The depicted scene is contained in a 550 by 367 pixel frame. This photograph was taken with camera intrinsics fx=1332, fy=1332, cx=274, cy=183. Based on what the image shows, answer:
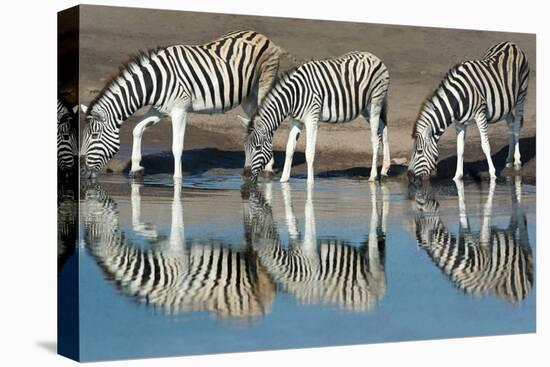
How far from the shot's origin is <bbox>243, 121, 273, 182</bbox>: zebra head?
1267cm

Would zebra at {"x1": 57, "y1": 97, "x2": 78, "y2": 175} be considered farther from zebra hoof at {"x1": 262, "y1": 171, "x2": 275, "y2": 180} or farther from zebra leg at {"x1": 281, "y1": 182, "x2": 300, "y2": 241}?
zebra leg at {"x1": 281, "y1": 182, "x2": 300, "y2": 241}

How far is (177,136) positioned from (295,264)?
65.5 inches

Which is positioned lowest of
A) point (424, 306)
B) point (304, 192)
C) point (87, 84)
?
point (424, 306)

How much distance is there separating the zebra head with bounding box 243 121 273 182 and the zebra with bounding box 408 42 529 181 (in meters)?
1.63

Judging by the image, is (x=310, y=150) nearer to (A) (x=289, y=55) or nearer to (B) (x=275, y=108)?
(B) (x=275, y=108)

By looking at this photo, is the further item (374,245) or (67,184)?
(374,245)

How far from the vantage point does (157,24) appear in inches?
479

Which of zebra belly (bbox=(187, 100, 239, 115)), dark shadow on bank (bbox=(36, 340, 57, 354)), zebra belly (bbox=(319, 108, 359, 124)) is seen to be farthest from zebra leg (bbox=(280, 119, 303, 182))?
dark shadow on bank (bbox=(36, 340, 57, 354))

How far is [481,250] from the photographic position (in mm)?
13531

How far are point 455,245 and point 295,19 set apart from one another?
9.17ft

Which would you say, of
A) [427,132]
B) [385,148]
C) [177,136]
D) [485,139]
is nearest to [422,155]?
[427,132]

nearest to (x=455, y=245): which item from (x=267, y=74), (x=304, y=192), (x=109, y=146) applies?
(x=304, y=192)

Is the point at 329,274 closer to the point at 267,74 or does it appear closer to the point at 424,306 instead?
the point at 424,306

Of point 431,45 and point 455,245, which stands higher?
point 431,45
